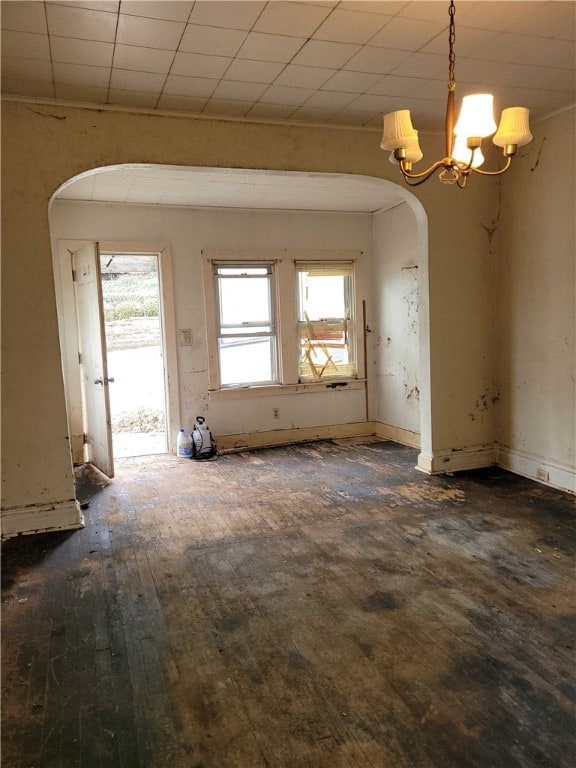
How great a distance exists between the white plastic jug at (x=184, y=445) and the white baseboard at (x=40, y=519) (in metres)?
1.96

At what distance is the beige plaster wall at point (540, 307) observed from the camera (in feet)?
12.6

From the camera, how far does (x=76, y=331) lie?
17.7ft

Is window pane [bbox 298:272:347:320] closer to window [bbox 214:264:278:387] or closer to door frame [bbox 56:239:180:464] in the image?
window [bbox 214:264:278:387]

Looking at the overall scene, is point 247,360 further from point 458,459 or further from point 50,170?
point 50,170

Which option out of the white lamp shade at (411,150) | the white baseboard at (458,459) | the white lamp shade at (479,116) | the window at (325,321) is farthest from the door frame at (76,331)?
the white lamp shade at (479,116)

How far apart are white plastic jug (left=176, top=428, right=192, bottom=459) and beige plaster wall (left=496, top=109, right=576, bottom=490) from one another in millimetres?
3070

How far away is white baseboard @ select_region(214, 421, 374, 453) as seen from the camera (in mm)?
6008

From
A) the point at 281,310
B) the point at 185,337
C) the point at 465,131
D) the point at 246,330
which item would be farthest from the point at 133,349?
the point at 465,131

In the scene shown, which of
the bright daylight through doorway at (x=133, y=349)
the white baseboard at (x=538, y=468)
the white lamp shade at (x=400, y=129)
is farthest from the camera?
the bright daylight through doorway at (x=133, y=349)

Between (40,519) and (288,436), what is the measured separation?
3.19 meters

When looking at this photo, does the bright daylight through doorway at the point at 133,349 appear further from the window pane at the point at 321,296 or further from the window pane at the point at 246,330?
the window pane at the point at 321,296

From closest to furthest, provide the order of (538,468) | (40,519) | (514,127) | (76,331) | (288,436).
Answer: (514,127), (40,519), (538,468), (76,331), (288,436)

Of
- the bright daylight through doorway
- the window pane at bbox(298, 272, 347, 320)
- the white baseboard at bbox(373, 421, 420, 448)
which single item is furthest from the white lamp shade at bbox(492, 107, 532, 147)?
the bright daylight through doorway

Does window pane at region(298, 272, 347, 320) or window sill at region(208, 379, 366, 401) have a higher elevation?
window pane at region(298, 272, 347, 320)
